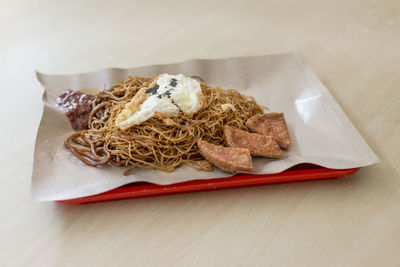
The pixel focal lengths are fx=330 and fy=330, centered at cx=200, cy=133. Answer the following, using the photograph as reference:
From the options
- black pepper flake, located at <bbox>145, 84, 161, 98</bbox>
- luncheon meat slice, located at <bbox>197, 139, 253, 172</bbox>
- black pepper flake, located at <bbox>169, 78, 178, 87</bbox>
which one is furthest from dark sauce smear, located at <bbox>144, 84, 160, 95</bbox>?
luncheon meat slice, located at <bbox>197, 139, 253, 172</bbox>

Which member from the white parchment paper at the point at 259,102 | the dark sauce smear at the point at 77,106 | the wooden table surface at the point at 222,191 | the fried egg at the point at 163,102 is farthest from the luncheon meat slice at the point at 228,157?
the dark sauce smear at the point at 77,106

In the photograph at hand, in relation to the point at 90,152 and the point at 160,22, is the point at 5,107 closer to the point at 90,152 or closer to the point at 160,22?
the point at 90,152

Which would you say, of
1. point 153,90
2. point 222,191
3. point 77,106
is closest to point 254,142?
point 222,191

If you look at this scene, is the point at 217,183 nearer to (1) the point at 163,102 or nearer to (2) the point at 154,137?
(2) the point at 154,137

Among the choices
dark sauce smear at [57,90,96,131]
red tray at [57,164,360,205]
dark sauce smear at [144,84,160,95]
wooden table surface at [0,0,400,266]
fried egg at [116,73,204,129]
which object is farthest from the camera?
dark sauce smear at [57,90,96,131]

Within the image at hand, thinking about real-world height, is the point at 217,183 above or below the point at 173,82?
below

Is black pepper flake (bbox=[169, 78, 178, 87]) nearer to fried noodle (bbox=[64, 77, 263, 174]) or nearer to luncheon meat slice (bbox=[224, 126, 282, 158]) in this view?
fried noodle (bbox=[64, 77, 263, 174])
